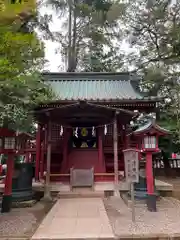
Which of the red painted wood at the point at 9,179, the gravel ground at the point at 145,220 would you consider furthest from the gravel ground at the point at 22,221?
the gravel ground at the point at 145,220

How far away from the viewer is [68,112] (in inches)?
356

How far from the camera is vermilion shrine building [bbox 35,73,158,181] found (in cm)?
864

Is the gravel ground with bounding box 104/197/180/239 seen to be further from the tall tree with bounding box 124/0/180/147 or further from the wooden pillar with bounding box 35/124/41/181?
the tall tree with bounding box 124/0/180/147

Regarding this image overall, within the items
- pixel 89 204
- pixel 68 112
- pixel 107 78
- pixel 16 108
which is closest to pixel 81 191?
pixel 89 204

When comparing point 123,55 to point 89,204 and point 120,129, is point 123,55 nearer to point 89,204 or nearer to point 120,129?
point 120,129

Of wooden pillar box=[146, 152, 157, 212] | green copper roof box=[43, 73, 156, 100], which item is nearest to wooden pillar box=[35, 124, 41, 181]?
green copper roof box=[43, 73, 156, 100]

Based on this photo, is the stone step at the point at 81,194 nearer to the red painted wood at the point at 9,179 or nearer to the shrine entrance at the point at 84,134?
the shrine entrance at the point at 84,134

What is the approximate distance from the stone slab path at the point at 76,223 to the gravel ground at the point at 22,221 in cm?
27

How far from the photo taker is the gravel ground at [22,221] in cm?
441

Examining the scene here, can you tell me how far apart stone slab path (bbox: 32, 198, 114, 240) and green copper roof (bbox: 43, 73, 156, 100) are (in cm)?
589

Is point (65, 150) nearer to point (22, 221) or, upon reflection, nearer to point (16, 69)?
point (22, 221)

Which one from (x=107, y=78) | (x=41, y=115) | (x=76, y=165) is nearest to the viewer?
(x=41, y=115)

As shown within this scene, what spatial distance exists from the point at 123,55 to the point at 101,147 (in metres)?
13.1

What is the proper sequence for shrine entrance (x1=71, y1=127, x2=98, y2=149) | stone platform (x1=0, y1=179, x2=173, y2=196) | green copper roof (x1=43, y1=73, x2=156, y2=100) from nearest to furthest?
stone platform (x1=0, y1=179, x2=173, y2=196) → shrine entrance (x1=71, y1=127, x2=98, y2=149) → green copper roof (x1=43, y1=73, x2=156, y2=100)
